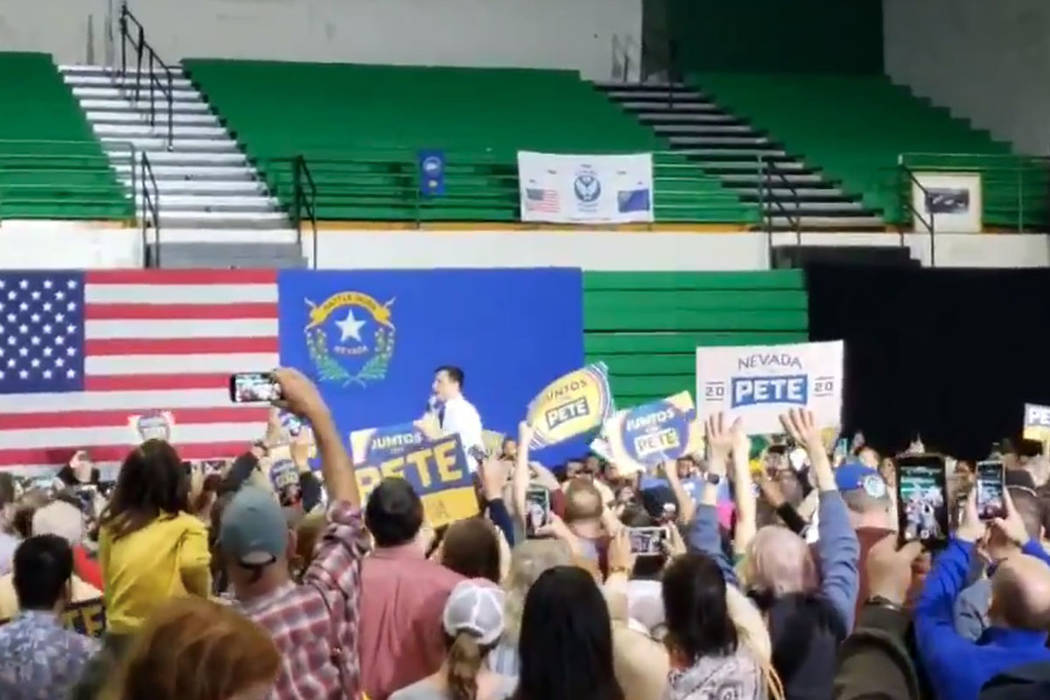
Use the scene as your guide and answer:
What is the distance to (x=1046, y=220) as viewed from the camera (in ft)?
65.0

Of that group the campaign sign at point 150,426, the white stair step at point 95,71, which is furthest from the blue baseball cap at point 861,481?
the white stair step at point 95,71

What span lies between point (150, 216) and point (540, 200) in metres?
3.64

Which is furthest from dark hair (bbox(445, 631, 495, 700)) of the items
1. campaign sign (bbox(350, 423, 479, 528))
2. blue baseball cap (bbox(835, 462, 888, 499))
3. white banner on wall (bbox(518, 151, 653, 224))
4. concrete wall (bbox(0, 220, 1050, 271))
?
white banner on wall (bbox(518, 151, 653, 224))

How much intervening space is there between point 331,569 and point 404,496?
0.97m

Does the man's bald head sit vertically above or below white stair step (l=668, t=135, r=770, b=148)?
below

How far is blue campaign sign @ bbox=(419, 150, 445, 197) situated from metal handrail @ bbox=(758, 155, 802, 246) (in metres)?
3.32

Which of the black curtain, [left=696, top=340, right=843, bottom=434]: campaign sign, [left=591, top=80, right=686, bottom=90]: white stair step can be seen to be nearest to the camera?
[left=696, top=340, right=843, bottom=434]: campaign sign

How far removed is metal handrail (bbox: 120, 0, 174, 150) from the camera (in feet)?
63.0

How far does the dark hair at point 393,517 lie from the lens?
16.0ft

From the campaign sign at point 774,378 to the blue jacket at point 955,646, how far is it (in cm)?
714

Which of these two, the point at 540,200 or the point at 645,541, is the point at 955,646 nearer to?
the point at 645,541

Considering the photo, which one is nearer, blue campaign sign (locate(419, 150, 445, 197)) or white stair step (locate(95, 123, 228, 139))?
blue campaign sign (locate(419, 150, 445, 197))

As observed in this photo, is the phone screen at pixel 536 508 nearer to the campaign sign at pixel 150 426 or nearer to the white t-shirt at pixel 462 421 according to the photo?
the white t-shirt at pixel 462 421

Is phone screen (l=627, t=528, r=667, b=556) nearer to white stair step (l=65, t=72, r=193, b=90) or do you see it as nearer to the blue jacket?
the blue jacket
